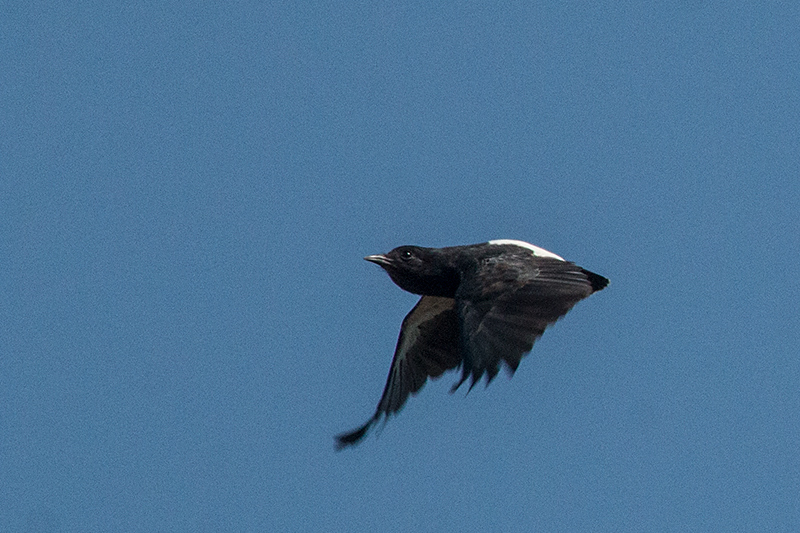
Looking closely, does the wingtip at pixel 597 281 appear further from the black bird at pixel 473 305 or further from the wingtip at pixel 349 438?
the wingtip at pixel 349 438

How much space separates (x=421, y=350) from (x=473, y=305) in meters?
3.08

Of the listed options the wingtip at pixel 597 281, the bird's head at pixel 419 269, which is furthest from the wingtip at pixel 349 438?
the wingtip at pixel 597 281

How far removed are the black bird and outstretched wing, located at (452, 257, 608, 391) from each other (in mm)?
11

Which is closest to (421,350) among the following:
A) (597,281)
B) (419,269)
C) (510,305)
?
(419,269)

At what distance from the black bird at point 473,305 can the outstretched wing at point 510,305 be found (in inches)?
0.4

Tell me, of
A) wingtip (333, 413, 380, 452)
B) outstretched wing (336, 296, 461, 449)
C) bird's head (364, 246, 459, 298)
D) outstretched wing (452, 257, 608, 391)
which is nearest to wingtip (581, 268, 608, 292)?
outstretched wing (452, 257, 608, 391)

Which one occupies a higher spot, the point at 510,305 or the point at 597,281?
the point at 597,281

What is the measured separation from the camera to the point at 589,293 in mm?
17609

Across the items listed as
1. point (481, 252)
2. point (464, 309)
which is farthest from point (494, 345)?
point (481, 252)

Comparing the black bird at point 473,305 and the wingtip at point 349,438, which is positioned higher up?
the black bird at point 473,305

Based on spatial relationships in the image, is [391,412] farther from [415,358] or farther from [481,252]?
[481,252]

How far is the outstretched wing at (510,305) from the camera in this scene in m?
16.0

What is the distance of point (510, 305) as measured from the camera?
17.0 metres

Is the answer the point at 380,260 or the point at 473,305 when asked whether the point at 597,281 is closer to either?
the point at 473,305
